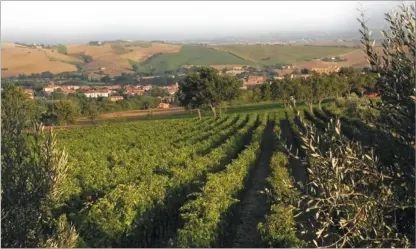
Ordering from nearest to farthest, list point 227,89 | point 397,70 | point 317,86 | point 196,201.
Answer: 1. point 397,70
2. point 196,201
3. point 227,89
4. point 317,86

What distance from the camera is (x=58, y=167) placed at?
863 centimetres

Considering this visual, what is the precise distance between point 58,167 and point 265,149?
31.1m

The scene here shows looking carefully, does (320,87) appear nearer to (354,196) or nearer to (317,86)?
(317,86)

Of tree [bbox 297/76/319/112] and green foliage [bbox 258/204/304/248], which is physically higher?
green foliage [bbox 258/204/304/248]

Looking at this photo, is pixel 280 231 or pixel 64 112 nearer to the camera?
pixel 280 231

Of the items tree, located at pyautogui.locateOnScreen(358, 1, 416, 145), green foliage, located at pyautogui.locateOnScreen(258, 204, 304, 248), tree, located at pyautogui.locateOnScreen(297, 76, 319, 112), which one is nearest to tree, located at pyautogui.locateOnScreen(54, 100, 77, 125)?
tree, located at pyautogui.locateOnScreen(297, 76, 319, 112)

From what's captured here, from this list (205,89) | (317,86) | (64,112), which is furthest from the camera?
(317,86)

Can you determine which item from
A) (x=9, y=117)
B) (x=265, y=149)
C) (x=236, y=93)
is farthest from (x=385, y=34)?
(x=236, y=93)

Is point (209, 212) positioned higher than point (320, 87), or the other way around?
point (209, 212)

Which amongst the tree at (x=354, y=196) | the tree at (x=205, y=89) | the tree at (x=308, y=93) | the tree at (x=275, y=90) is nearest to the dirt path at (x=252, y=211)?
the tree at (x=354, y=196)

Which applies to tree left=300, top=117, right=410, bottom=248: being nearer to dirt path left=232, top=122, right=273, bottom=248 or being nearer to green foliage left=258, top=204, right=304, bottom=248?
dirt path left=232, top=122, right=273, bottom=248

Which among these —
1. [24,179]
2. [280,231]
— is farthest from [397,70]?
[280,231]

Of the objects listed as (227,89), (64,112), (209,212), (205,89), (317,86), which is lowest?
(64,112)

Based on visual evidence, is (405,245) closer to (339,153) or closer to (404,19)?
(339,153)
